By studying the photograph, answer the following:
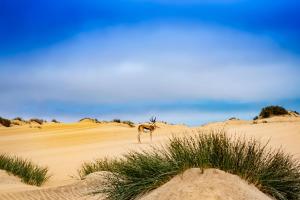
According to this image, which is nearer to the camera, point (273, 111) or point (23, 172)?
point (23, 172)

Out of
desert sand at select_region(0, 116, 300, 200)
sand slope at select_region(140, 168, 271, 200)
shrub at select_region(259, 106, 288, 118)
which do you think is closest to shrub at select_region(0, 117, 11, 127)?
desert sand at select_region(0, 116, 300, 200)

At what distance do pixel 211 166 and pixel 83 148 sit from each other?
2313cm

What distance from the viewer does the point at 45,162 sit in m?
23.7

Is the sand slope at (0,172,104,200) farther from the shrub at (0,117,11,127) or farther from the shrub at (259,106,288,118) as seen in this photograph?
the shrub at (0,117,11,127)

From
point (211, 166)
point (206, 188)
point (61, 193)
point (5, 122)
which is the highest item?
point (5, 122)

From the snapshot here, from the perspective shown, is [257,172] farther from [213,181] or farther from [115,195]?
[115,195]

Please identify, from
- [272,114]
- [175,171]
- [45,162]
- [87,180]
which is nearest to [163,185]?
[175,171]

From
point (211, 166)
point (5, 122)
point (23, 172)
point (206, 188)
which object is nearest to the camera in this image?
point (206, 188)

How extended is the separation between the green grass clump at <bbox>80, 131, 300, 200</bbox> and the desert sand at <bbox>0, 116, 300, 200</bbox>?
0.31 m

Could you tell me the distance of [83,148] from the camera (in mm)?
29812

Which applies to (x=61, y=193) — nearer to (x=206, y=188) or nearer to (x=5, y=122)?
(x=206, y=188)

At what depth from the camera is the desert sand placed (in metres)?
6.78

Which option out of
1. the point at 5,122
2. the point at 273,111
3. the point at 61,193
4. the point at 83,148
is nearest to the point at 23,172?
the point at 61,193

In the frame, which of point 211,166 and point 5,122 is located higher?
point 5,122
